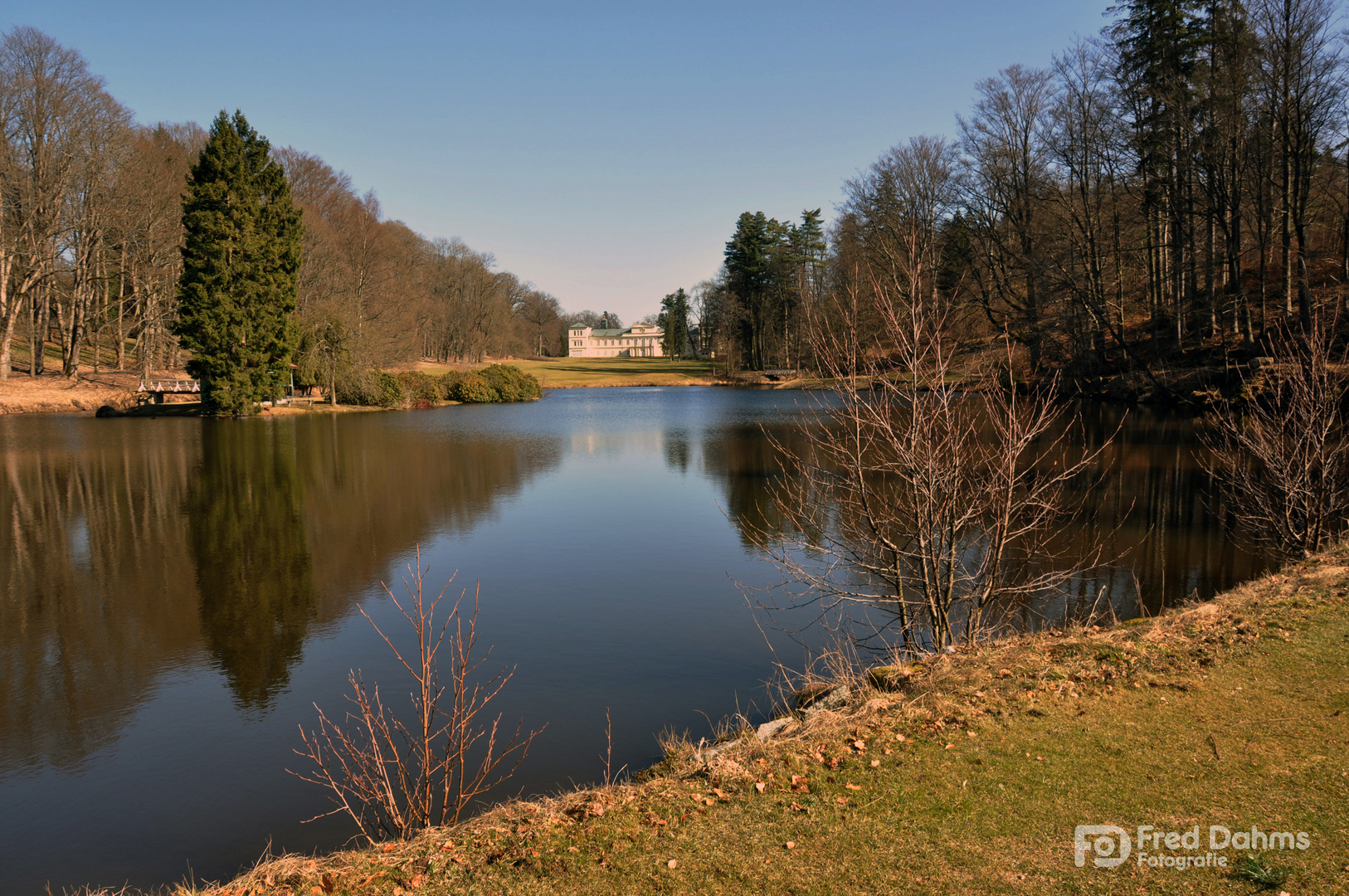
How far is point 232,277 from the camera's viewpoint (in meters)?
34.7

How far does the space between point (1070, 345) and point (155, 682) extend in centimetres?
3786

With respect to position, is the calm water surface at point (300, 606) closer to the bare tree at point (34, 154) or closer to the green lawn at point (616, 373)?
the bare tree at point (34, 154)

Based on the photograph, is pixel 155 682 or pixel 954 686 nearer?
pixel 954 686

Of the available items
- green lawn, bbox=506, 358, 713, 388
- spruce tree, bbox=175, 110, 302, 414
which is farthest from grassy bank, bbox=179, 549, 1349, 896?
green lawn, bbox=506, 358, 713, 388

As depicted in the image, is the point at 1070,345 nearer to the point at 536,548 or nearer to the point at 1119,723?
the point at 536,548

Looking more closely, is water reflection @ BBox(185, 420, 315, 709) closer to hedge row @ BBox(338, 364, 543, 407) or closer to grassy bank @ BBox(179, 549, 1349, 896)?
grassy bank @ BBox(179, 549, 1349, 896)

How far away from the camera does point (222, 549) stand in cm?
1259

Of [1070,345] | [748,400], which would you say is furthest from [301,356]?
[1070,345]

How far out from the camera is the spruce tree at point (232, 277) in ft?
111

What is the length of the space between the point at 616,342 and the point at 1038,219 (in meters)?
112

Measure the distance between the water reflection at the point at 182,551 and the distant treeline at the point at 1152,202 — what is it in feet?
37.4

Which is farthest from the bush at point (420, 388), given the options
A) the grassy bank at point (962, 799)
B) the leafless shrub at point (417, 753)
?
the grassy bank at point (962, 799)

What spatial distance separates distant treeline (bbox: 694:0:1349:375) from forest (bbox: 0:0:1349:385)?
11cm

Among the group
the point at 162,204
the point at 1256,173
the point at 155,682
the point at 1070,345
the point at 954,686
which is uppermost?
the point at 162,204
